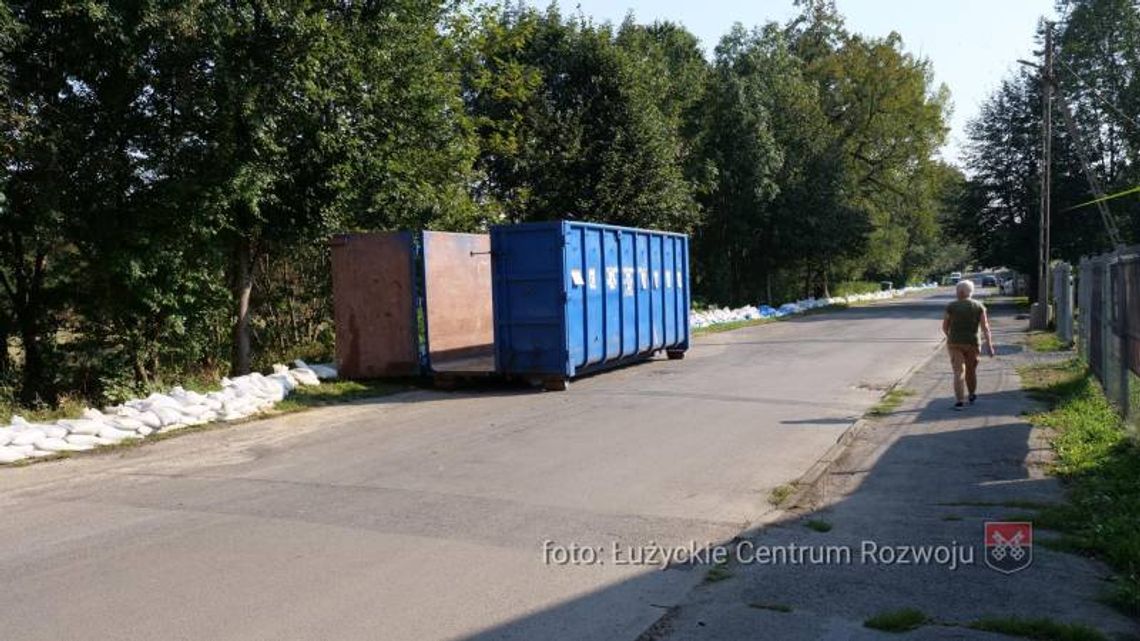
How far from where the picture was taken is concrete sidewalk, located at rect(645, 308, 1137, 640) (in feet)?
15.4

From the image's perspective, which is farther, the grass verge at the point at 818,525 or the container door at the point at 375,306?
the container door at the point at 375,306

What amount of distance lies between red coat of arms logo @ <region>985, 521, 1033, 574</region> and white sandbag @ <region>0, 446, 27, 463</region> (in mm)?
9262

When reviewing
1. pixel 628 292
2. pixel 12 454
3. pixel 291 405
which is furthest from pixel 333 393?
pixel 628 292

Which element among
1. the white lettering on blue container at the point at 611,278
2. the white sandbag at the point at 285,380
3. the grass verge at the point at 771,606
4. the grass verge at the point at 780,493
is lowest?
the grass verge at the point at 771,606

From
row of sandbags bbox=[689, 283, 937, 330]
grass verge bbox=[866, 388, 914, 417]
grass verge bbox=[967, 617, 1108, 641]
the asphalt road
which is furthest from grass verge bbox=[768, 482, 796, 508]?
row of sandbags bbox=[689, 283, 937, 330]

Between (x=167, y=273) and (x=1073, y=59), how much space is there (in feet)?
165

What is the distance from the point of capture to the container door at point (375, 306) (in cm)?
1568

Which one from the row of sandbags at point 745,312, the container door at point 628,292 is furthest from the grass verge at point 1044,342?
the container door at point 628,292

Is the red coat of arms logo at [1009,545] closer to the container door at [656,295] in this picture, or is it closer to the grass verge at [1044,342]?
the container door at [656,295]

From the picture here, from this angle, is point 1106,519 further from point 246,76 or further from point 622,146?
point 622,146

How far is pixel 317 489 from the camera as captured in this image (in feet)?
26.4

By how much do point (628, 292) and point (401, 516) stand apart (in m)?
11.2

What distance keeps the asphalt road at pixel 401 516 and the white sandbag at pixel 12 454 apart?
0.35 metres

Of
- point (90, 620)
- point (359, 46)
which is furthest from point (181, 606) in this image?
point (359, 46)
